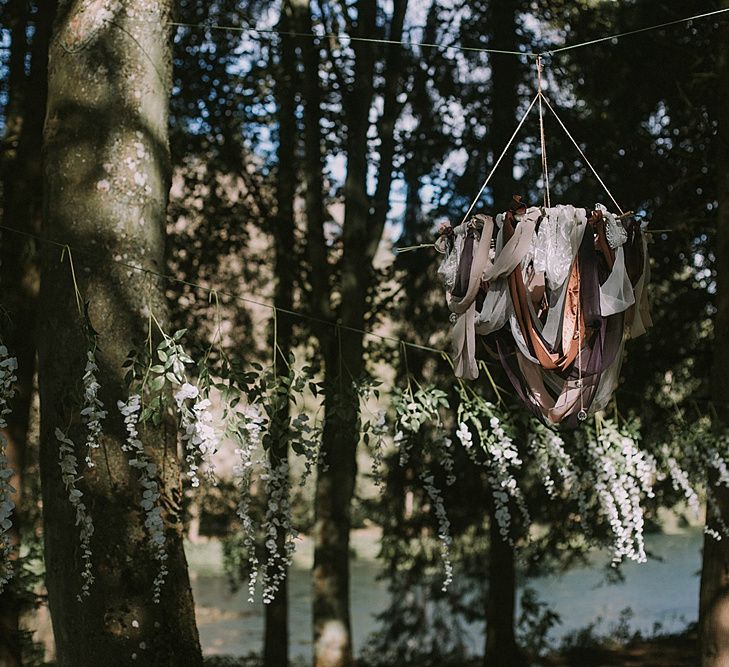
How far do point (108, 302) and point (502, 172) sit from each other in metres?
5.69

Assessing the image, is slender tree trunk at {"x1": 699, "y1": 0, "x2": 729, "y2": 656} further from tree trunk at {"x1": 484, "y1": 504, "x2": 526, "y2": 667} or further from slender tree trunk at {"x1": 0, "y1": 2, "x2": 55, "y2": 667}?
slender tree trunk at {"x1": 0, "y1": 2, "x2": 55, "y2": 667}

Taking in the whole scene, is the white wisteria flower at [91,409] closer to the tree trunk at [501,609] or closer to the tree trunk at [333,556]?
the tree trunk at [333,556]

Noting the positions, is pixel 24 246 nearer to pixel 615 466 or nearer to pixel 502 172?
pixel 502 172

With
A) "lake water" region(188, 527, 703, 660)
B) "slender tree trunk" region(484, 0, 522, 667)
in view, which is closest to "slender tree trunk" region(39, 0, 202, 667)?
"slender tree trunk" region(484, 0, 522, 667)

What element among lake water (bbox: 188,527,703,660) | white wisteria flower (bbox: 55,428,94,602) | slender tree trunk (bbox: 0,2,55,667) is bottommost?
lake water (bbox: 188,527,703,660)

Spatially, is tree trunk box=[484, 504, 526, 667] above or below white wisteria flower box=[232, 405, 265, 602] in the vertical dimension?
below

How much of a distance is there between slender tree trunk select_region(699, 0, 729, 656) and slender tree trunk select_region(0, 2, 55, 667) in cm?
454

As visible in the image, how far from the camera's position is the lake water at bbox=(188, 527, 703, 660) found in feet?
45.9

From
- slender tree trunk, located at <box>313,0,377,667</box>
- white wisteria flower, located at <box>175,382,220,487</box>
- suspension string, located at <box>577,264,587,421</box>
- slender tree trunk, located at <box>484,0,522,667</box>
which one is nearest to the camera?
suspension string, located at <box>577,264,587,421</box>

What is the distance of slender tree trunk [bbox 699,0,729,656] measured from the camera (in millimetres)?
5641

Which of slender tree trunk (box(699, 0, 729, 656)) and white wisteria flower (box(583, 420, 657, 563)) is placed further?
slender tree trunk (box(699, 0, 729, 656))

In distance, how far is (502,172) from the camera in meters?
8.50

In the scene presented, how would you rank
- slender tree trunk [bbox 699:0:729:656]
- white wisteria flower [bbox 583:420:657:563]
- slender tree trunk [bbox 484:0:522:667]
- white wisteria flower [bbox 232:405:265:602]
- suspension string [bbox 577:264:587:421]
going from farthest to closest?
slender tree trunk [bbox 484:0:522:667] → slender tree trunk [bbox 699:0:729:656] → white wisteria flower [bbox 583:420:657:563] → white wisteria flower [bbox 232:405:265:602] → suspension string [bbox 577:264:587:421]

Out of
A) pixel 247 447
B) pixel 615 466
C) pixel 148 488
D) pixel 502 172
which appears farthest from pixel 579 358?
pixel 502 172
